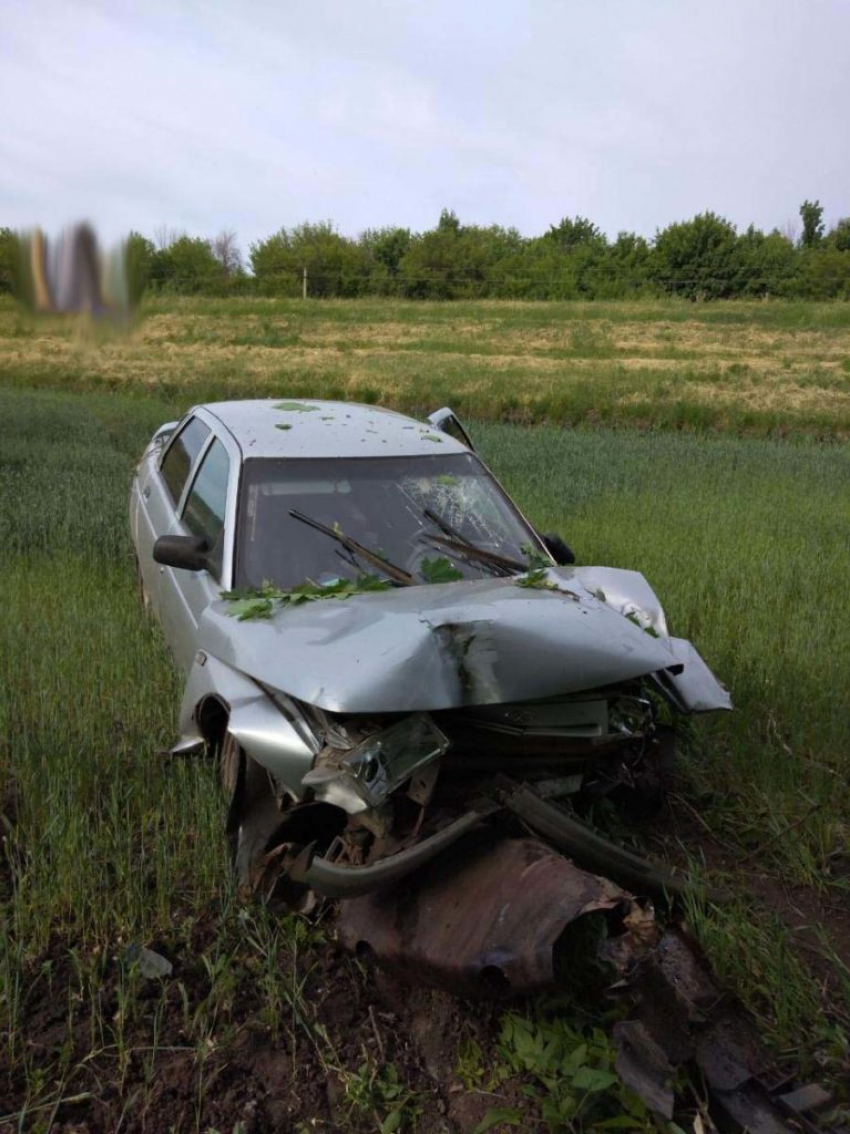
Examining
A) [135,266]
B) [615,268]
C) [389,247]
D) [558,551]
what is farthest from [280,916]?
[389,247]

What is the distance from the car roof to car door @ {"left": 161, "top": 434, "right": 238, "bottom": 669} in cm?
18

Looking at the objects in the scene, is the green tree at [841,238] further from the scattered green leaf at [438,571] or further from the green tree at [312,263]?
the scattered green leaf at [438,571]

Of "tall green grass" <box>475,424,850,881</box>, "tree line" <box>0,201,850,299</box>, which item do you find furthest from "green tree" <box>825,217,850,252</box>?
"tall green grass" <box>475,424,850,881</box>

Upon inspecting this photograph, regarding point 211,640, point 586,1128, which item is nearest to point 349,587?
point 211,640

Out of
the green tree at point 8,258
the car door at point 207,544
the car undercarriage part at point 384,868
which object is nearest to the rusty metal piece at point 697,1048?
the car undercarriage part at point 384,868

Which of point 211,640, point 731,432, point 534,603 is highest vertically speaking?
point 534,603

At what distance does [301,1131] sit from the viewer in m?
2.39

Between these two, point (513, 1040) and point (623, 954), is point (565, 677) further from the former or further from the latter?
point (513, 1040)

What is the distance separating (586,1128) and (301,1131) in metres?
0.72

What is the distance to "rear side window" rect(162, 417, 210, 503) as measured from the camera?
17.7ft

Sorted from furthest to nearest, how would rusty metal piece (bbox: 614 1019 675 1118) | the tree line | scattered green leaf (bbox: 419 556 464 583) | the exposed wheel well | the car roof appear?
the tree line, the car roof, scattered green leaf (bbox: 419 556 464 583), the exposed wheel well, rusty metal piece (bbox: 614 1019 675 1118)

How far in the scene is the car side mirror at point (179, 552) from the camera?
402 centimetres

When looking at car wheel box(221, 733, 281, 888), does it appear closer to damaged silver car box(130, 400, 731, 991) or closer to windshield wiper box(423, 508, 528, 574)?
damaged silver car box(130, 400, 731, 991)

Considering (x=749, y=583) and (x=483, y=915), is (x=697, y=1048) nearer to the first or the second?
(x=483, y=915)
